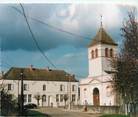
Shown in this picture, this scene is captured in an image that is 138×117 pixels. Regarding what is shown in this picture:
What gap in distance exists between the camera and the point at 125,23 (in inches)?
209

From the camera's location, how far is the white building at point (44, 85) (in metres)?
5.25

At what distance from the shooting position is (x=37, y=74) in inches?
221

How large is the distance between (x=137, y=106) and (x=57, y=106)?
912 mm

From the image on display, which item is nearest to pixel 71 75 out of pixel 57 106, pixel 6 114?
pixel 57 106

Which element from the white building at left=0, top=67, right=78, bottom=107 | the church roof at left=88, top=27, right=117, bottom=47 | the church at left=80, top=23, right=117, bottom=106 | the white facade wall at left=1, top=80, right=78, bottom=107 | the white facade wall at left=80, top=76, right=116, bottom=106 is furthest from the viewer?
the white facade wall at left=80, top=76, right=116, bottom=106

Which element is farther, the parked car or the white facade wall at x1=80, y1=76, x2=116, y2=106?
the white facade wall at x1=80, y1=76, x2=116, y2=106

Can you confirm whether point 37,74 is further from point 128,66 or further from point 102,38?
point 128,66

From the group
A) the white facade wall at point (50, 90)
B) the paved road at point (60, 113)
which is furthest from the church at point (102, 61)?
the paved road at point (60, 113)

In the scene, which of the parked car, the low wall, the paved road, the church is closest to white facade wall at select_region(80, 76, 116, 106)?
the church

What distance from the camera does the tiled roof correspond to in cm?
514

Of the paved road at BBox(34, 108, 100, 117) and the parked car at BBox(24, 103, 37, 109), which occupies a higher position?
the parked car at BBox(24, 103, 37, 109)

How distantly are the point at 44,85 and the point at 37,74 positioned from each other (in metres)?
0.16

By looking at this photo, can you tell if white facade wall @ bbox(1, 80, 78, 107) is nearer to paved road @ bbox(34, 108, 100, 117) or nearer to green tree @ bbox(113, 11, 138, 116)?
paved road @ bbox(34, 108, 100, 117)

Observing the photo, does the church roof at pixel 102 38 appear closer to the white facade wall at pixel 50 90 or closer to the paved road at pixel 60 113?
the white facade wall at pixel 50 90
